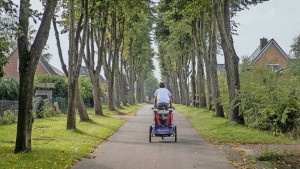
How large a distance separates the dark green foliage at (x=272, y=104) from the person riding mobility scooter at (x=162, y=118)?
195 inches

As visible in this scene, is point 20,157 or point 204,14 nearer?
point 20,157

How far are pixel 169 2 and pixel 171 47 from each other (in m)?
25.3

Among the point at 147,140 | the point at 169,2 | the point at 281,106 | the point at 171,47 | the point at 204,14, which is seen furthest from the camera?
the point at 171,47

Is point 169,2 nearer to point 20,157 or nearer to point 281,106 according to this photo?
point 281,106

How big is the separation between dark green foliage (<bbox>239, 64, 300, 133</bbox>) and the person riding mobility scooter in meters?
4.95

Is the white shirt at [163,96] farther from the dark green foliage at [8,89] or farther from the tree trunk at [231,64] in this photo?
the dark green foliage at [8,89]

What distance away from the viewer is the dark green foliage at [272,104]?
18.8 metres

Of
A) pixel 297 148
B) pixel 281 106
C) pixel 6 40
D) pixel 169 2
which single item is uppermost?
pixel 169 2

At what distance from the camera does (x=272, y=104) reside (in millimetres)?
19141

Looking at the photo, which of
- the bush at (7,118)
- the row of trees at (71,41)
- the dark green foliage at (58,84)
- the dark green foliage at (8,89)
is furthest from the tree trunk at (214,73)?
the dark green foliage at (58,84)

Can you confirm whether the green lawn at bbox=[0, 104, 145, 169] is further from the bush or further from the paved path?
the bush

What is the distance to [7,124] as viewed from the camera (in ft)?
76.3

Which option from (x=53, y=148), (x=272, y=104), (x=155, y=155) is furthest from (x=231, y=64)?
(x=53, y=148)

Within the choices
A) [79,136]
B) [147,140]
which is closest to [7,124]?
[79,136]
